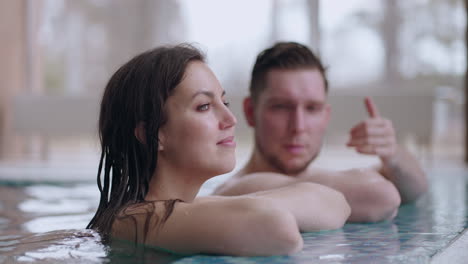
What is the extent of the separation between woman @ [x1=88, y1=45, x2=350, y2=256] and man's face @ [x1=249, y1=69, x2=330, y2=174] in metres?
0.76

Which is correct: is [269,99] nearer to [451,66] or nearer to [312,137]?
[312,137]

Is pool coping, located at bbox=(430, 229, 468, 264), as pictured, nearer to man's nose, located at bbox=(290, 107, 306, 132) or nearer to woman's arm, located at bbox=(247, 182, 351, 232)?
woman's arm, located at bbox=(247, 182, 351, 232)

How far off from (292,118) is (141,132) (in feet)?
3.37

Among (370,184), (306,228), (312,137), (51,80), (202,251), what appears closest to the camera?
(202,251)

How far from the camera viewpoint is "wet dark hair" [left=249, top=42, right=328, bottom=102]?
273 cm

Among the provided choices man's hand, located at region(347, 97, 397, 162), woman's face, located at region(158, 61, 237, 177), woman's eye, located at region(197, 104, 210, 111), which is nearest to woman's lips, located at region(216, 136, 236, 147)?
woman's face, located at region(158, 61, 237, 177)

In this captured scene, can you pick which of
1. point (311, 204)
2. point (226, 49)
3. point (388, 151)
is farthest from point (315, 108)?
point (226, 49)

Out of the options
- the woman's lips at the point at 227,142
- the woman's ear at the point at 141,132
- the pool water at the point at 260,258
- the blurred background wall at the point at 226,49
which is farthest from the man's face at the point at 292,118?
the blurred background wall at the point at 226,49

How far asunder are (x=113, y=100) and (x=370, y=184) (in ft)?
3.57

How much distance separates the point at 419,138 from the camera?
8.28m

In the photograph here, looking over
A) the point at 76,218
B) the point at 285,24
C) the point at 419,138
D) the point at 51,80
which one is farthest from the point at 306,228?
the point at 51,80

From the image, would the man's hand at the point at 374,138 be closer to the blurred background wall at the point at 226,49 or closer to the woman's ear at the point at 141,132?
the woman's ear at the point at 141,132

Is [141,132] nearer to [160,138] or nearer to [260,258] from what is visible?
[160,138]

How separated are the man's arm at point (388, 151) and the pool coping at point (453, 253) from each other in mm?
675
